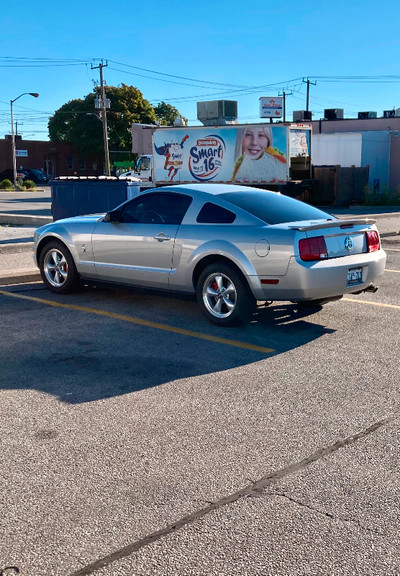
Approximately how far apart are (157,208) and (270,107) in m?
40.0

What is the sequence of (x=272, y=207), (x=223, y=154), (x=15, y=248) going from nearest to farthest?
(x=272, y=207)
(x=15, y=248)
(x=223, y=154)

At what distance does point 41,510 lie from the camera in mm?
3830

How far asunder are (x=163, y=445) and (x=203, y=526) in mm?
1135

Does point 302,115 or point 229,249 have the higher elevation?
point 302,115

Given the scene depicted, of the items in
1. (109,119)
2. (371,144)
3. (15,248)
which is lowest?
(15,248)

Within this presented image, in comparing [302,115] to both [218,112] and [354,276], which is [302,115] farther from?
[354,276]

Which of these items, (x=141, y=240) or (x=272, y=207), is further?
(x=141, y=240)

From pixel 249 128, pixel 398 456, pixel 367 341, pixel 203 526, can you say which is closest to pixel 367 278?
pixel 367 341

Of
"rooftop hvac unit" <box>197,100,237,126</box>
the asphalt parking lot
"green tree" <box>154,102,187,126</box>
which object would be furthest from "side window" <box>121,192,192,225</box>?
"green tree" <box>154,102,187,126</box>

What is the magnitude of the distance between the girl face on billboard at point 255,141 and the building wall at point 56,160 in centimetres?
5980

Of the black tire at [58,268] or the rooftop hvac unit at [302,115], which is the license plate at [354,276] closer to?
the black tire at [58,268]

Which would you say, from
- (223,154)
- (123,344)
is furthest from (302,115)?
(123,344)

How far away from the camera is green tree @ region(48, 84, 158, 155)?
281ft

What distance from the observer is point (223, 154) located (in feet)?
103
